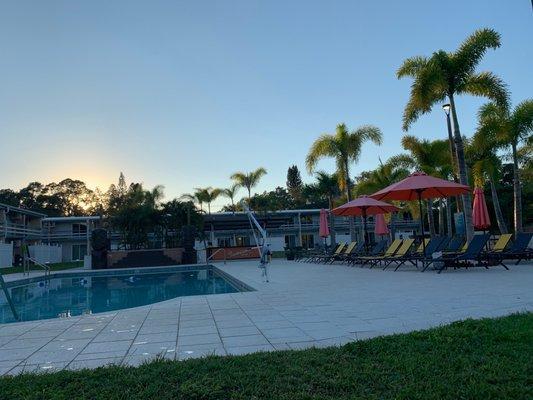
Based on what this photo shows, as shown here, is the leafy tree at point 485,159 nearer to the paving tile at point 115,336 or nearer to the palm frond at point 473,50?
the palm frond at point 473,50

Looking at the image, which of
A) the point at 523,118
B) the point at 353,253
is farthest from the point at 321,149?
the point at 523,118

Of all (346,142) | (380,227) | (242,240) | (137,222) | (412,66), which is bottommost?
(242,240)

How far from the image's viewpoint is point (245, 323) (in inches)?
211

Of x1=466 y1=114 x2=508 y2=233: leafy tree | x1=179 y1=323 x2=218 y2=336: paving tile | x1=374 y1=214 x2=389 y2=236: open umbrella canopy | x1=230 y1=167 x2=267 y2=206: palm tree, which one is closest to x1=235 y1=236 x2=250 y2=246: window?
x1=230 y1=167 x2=267 y2=206: palm tree

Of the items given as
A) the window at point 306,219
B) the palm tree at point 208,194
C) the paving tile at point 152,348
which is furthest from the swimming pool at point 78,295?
the window at point 306,219

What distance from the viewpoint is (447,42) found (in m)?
15.5

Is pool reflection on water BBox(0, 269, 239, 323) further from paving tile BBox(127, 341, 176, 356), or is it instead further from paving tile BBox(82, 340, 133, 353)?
paving tile BBox(127, 341, 176, 356)

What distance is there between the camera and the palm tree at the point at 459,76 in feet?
48.7

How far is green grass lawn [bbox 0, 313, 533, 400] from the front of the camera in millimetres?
2684

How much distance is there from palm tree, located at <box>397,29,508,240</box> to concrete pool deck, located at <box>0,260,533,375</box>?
8.63 meters

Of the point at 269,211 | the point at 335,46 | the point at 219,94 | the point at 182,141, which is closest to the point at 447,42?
the point at 335,46

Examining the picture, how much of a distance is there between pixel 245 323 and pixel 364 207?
11828 mm

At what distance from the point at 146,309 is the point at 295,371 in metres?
4.31

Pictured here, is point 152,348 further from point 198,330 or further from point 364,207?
point 364,207
